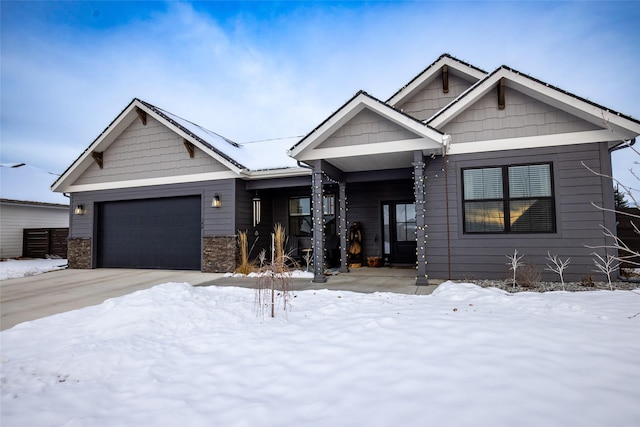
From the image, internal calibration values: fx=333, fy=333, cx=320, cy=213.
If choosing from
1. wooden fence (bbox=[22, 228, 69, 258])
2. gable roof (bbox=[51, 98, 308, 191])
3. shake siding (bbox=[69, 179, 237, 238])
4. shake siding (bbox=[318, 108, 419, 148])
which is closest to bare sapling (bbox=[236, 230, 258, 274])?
→ shake siding (bbox=[69, 179, 237, 238])

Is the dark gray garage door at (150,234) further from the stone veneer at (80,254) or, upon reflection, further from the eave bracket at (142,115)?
the eave bracket at (142,115)

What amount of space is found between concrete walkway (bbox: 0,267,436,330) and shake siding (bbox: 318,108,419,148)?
2827mm

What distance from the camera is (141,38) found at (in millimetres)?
20125

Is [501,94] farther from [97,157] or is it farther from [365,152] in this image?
[97,157]

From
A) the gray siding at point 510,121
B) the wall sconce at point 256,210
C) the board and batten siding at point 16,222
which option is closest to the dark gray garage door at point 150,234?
the wall sconce at point 256,210

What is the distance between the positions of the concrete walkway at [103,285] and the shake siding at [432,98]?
13.5 ft

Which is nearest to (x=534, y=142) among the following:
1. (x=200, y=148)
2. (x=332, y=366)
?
(x=332, y=366)

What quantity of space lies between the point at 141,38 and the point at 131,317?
71.0 ft

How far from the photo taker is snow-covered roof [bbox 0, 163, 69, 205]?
562 inches

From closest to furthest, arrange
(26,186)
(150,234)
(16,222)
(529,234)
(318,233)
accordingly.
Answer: (529,234)
(318,233)
(150,234)
(16,222)
(26,186)

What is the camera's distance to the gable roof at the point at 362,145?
20.0 feet

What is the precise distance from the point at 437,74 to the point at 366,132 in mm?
3242

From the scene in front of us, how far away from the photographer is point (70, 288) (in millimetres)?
6852

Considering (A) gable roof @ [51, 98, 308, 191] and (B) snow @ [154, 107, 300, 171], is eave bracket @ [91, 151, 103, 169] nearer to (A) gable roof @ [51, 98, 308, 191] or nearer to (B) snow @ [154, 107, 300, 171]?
(A) gable roof @ [51, 98, 308, 191]
